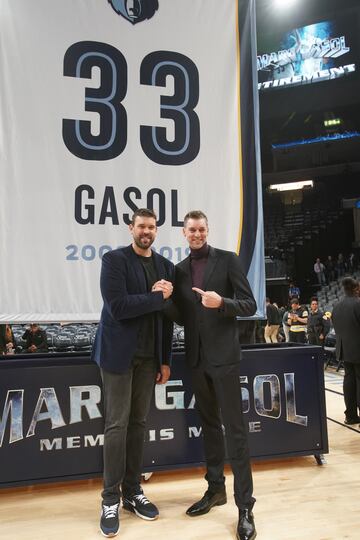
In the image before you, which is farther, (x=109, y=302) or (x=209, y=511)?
(x=209, y=511)

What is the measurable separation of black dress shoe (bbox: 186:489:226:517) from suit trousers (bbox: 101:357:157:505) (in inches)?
13.9

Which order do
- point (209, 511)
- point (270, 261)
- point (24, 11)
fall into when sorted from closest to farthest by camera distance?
point (209, 511) < point (24, 11) < point (270, 261)

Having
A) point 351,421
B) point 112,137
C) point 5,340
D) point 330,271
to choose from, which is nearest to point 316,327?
point 351,421

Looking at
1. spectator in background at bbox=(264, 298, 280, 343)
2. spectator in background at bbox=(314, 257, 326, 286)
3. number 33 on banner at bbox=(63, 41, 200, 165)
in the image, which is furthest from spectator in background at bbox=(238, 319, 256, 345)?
spectator in background at bbox=(314, 257, 326, 286)

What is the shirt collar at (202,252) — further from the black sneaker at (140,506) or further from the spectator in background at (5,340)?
the spectator in background at (5,340)

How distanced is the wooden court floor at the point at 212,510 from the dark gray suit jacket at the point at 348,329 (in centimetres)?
153

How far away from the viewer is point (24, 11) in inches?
135

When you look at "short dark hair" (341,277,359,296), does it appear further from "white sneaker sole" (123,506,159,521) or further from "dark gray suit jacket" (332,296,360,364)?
"white sneaker sole" (123,506,159,521)

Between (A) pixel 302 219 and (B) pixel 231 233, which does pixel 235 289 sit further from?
(A) pixel 302 219

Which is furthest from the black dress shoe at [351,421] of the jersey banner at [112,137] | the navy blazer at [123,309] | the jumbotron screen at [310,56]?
the jumbotron screen at [310,56]

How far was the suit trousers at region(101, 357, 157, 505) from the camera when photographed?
96.4 inches

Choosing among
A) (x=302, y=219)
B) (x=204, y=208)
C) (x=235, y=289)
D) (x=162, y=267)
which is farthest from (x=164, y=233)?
(x=302, y=219)

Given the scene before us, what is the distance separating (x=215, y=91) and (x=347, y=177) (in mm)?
21024

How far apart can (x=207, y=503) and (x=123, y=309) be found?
129 centimetres
